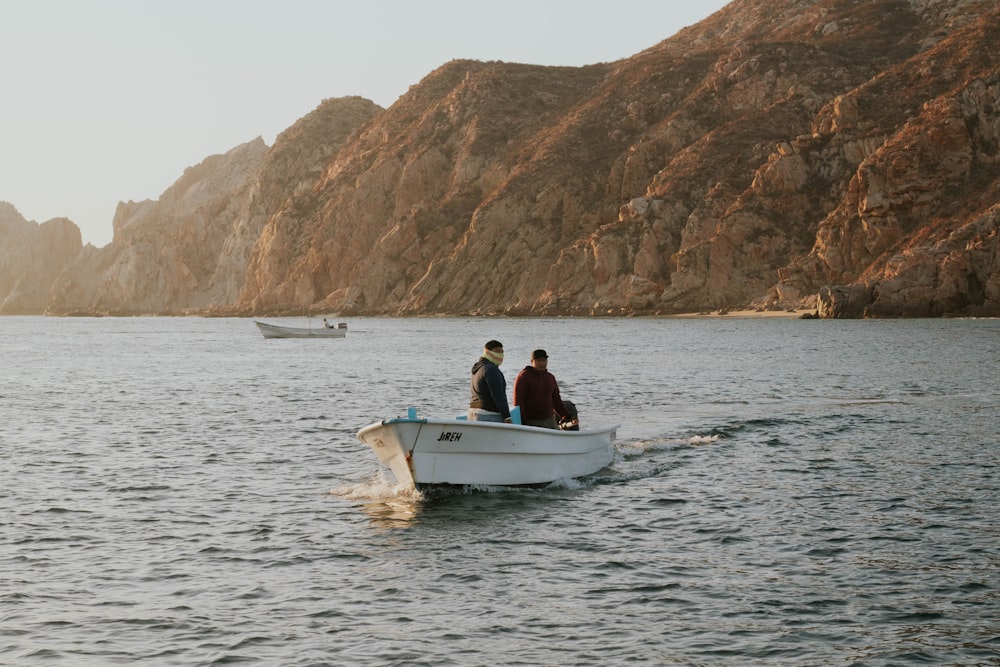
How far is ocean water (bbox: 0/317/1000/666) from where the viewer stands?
41.8 feet

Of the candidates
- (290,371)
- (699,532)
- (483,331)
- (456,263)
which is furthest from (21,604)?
(456,263)

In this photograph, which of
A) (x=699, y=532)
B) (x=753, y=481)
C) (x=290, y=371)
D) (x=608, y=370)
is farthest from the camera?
(x=290, y=371)

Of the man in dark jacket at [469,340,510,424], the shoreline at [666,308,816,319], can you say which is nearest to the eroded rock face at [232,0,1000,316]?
the shoreline at [666,308,816,319]

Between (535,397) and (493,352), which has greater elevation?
(493,352)

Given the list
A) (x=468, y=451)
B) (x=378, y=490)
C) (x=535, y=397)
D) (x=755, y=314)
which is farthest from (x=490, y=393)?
(x=755, y=314)

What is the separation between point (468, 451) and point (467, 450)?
0.06m

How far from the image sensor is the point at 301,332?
122125 mm

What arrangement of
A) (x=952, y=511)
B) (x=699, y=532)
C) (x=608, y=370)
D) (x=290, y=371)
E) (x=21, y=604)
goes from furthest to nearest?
1. (x=290, y=371)
2. (x=608, y=370)
3. (x=952, y=511)
4. (x=699, y=532)
5. (x=21, y=604)

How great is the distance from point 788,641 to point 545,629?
2805 millimetres

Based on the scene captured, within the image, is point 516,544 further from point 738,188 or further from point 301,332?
point 738,188

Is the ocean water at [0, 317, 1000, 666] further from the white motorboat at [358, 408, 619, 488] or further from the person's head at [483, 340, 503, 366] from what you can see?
the person's head at [483, 340, 503, 366]

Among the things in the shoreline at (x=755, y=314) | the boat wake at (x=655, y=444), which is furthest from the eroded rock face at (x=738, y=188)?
the boat wake at (x=655, y=444)

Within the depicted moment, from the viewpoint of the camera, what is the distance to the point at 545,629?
13.1 m

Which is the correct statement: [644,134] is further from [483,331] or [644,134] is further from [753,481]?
[753,481]
